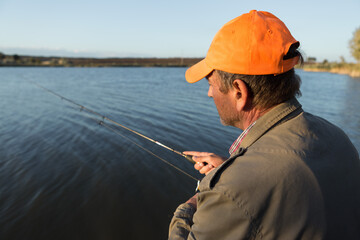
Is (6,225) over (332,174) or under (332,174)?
under

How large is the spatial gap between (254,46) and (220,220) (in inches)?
39.5

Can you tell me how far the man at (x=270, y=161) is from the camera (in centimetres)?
104

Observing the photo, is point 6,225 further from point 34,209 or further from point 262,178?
point 262,178

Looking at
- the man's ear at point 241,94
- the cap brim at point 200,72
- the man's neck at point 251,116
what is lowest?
the man's neck at point 251,116

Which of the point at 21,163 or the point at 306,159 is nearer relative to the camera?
the point at 306,159

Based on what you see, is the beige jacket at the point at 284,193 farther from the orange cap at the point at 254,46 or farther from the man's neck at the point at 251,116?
the orange cap at the point at 254,46

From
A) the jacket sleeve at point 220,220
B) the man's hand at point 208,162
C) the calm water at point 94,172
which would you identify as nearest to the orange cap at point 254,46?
the jacket sleeve at point 220,220

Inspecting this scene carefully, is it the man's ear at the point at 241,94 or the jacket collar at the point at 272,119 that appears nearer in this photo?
the jacket collar at the point at 272,119

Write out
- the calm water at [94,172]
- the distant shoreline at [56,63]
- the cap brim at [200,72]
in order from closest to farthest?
1. the cap brim at [200,72]
2. the calm water at [94,172]
3. the distant shoreline at [56,63]

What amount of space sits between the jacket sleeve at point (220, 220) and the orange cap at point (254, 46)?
782 millimetres

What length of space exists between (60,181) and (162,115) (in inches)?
209

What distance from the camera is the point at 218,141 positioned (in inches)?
259

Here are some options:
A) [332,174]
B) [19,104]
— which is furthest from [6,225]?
[19,104]

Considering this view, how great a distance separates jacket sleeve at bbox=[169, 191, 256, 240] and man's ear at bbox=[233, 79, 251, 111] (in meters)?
0.67
